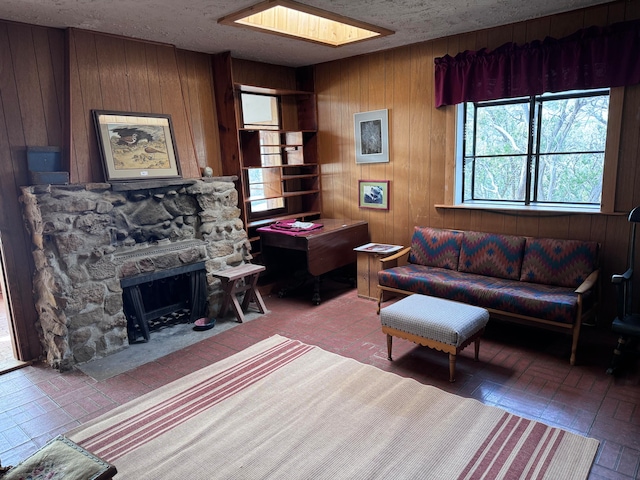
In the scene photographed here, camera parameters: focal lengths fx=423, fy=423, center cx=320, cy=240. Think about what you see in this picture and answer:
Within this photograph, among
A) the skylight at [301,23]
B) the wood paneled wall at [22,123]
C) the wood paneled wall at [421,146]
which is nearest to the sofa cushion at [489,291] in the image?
the wood paneled wall at [421,146]

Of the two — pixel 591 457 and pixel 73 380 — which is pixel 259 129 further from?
pixel 591 457

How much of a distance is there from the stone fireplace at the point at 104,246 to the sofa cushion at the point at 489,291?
1781 mm

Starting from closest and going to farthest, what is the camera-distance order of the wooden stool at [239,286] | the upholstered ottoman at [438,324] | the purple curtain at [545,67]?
the upholstered ottoman at [438,324] < the purple curtain at [545,67] < the wooden stool at [239,286]

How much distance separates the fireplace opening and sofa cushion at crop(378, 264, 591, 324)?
1.74 m

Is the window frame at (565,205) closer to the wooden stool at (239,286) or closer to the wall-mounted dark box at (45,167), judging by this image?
the wooden stool at (239,286)

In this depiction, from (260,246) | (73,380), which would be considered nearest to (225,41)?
(260,246)

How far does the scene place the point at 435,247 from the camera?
4.13 m

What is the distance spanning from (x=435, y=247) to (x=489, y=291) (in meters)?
0.90

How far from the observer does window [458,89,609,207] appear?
351 centimetres

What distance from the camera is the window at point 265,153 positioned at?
4.63m

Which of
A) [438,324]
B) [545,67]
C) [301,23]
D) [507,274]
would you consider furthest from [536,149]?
[301,23]

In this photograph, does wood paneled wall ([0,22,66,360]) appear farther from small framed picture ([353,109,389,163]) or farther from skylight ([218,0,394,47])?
small framed picture ([353,109,389,163])

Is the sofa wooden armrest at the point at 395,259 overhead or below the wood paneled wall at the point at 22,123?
below

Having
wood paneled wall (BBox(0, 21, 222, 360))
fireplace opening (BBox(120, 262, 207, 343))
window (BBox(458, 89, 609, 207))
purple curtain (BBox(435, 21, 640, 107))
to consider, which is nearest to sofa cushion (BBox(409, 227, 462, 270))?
window (BBox(458, 89, 609, 207))
